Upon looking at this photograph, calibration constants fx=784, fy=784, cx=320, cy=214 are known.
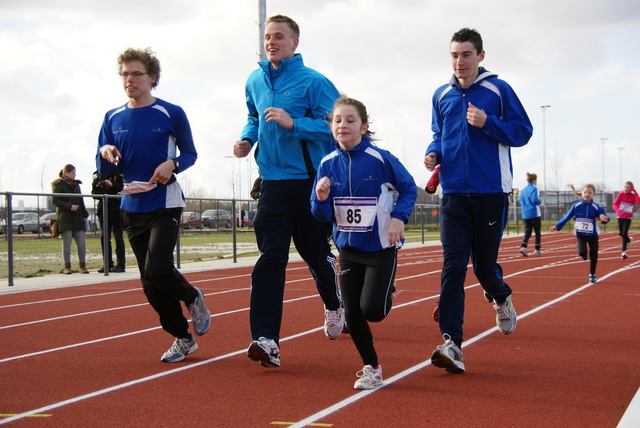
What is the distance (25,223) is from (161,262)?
9.16 m

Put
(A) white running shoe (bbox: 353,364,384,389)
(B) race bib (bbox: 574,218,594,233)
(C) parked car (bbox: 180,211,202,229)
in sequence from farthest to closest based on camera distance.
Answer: (C) parked car (bbox: 180,211,202,229) → (B) race bib (bbox: 574,218,594,233) → (A) white running shoe (bbox: 353,364,384,389)

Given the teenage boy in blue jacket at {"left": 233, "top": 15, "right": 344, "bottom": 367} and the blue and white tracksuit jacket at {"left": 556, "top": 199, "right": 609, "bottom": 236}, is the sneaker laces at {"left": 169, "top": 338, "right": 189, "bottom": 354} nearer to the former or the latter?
the teenage boy in blue jacket at {"left": 233, "top": 15, "right": 344, "bottom": 367}

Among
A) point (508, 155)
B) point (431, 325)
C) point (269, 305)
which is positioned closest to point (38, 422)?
point (269, 305)

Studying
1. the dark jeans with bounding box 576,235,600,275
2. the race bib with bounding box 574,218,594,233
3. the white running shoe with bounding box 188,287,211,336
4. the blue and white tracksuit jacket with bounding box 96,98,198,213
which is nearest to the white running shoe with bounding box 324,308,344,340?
the white running shoe with bounding box 188,287,211,336

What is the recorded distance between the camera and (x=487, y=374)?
16.4ft

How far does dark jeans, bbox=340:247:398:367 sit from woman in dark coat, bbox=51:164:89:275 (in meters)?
9.97

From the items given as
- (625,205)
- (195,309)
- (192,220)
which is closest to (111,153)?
(195,309)

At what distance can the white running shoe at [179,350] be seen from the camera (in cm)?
553

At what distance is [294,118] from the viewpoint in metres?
5.42

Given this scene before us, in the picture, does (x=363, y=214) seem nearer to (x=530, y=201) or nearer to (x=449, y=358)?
(x=449, y=358)

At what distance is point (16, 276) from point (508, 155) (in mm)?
10481

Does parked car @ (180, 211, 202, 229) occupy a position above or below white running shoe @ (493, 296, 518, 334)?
above

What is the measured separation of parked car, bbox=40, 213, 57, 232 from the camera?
14059 mm

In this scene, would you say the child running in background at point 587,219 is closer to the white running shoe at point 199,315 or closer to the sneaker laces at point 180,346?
the white running shoe at point 199,315
